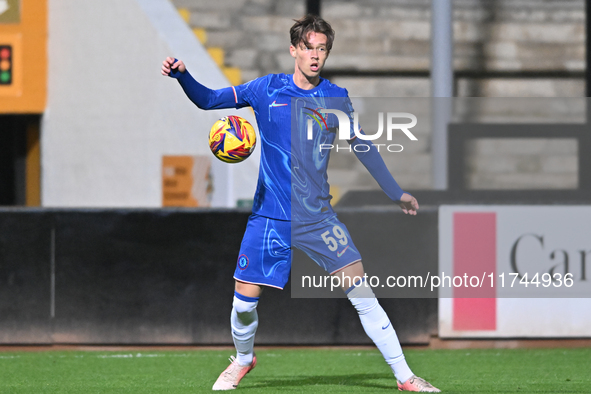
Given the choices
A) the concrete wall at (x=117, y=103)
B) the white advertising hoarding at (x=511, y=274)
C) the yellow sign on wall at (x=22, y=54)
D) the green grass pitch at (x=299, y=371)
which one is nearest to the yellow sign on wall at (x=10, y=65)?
the yellow sign on wall at (x=22, y=54)

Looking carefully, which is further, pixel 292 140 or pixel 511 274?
pixel 511 274

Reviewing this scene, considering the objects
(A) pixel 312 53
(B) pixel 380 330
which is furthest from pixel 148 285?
(A) pixel 312 53

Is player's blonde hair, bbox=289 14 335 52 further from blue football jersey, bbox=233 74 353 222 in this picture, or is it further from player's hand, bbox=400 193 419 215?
player's hand, bbox=400 193 419 215

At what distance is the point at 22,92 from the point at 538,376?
27.3ft

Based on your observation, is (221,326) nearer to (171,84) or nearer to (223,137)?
(223,137)

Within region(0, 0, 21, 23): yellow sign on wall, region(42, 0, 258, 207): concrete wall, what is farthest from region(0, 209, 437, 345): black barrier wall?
region(0, 0, 21, 23): yellow sign on wall

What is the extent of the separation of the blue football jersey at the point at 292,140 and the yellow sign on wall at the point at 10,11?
778 cm

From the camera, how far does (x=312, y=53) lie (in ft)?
16.1

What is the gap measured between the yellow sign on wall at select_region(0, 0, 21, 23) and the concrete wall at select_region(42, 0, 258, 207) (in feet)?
1.37

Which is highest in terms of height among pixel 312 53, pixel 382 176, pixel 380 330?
pixel 312 53

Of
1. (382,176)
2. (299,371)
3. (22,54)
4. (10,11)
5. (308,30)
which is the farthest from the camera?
(22,54)

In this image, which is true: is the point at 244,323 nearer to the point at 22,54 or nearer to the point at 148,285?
the point at 148,285

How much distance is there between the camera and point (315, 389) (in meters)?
5.37

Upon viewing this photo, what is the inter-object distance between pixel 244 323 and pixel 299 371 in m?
1.30
